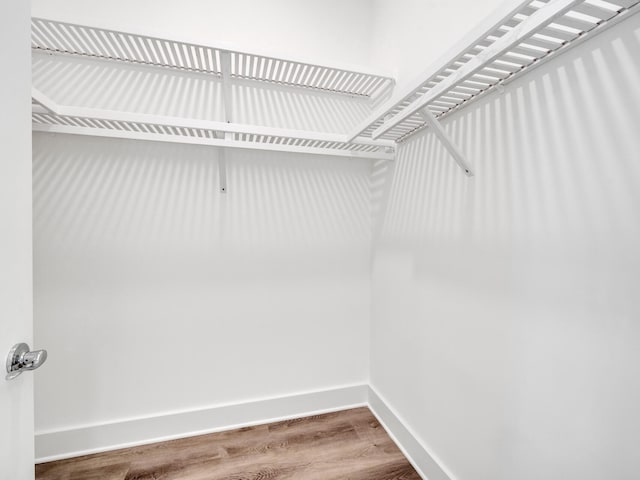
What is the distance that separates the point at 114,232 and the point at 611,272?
6.06 ft

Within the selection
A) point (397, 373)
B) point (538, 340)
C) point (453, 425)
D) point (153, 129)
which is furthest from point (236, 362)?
point (538, 340)

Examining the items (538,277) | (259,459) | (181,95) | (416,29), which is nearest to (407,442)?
(259,459)

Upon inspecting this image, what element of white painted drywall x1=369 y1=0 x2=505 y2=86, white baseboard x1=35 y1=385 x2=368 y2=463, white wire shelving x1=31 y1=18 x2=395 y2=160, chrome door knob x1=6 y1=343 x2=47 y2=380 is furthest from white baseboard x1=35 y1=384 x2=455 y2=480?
white painted drywall x1=369 y1=0 x2=505 y2=86

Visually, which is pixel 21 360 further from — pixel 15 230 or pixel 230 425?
pixel 230 425

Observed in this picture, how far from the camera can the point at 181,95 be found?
1.43m

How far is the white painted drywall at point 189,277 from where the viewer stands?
134cm

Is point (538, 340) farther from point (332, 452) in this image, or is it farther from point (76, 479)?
point (76, 479)

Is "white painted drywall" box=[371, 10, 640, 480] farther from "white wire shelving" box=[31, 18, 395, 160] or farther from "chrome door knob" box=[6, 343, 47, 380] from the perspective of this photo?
"chrome door knob" box=[6, 343, 47, 380]

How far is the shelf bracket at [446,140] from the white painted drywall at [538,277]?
46mm

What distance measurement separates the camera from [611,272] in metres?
0.63

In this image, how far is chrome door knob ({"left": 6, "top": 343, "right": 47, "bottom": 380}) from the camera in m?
0.57

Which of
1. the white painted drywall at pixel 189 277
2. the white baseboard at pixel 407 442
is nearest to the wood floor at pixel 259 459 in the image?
the white baseboard at pixel 407 442

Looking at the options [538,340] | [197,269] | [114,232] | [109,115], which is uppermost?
[109,115]

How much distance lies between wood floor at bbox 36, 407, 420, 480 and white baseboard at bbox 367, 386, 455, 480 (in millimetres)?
34
